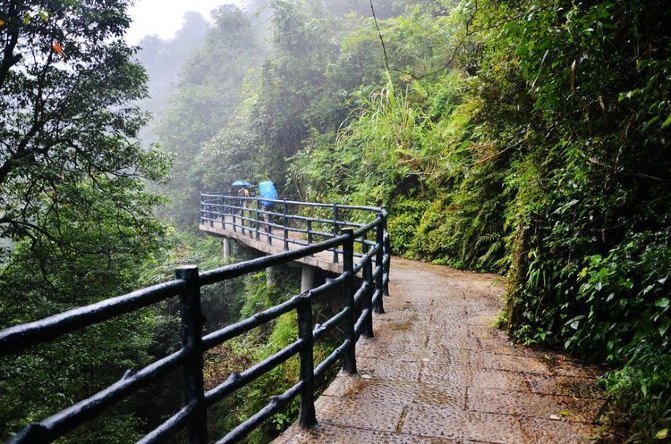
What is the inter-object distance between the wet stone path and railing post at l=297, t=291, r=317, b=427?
0.09m

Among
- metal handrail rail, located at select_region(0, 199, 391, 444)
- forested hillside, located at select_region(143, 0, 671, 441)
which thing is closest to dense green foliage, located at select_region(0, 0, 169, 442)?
forested hillside, located at select_region(143, 0, 671, 441)

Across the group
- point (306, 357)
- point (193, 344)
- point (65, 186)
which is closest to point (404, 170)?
point (65, 186)

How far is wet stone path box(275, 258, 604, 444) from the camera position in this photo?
8.44 feet

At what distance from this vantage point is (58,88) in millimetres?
7906

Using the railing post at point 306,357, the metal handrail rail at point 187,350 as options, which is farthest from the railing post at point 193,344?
the railing post at point 306,357

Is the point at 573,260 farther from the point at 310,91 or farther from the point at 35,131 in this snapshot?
the point at 310,91

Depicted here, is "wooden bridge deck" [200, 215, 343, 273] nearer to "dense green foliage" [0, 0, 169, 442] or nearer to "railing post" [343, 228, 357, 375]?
"railing post" [343, 228, 357, 375]

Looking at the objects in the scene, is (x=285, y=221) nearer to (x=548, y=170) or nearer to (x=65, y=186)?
(x=65, y=186)

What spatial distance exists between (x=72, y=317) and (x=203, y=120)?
30.7 metres

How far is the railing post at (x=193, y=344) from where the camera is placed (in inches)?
64.7

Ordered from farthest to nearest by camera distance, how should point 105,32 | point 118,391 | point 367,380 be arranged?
point 105,32
point 367,380
point 118,391

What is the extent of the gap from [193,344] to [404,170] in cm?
1038

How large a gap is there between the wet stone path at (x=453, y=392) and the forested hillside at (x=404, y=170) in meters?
0.29

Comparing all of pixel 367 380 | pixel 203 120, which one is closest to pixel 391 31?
pixel 367 380
